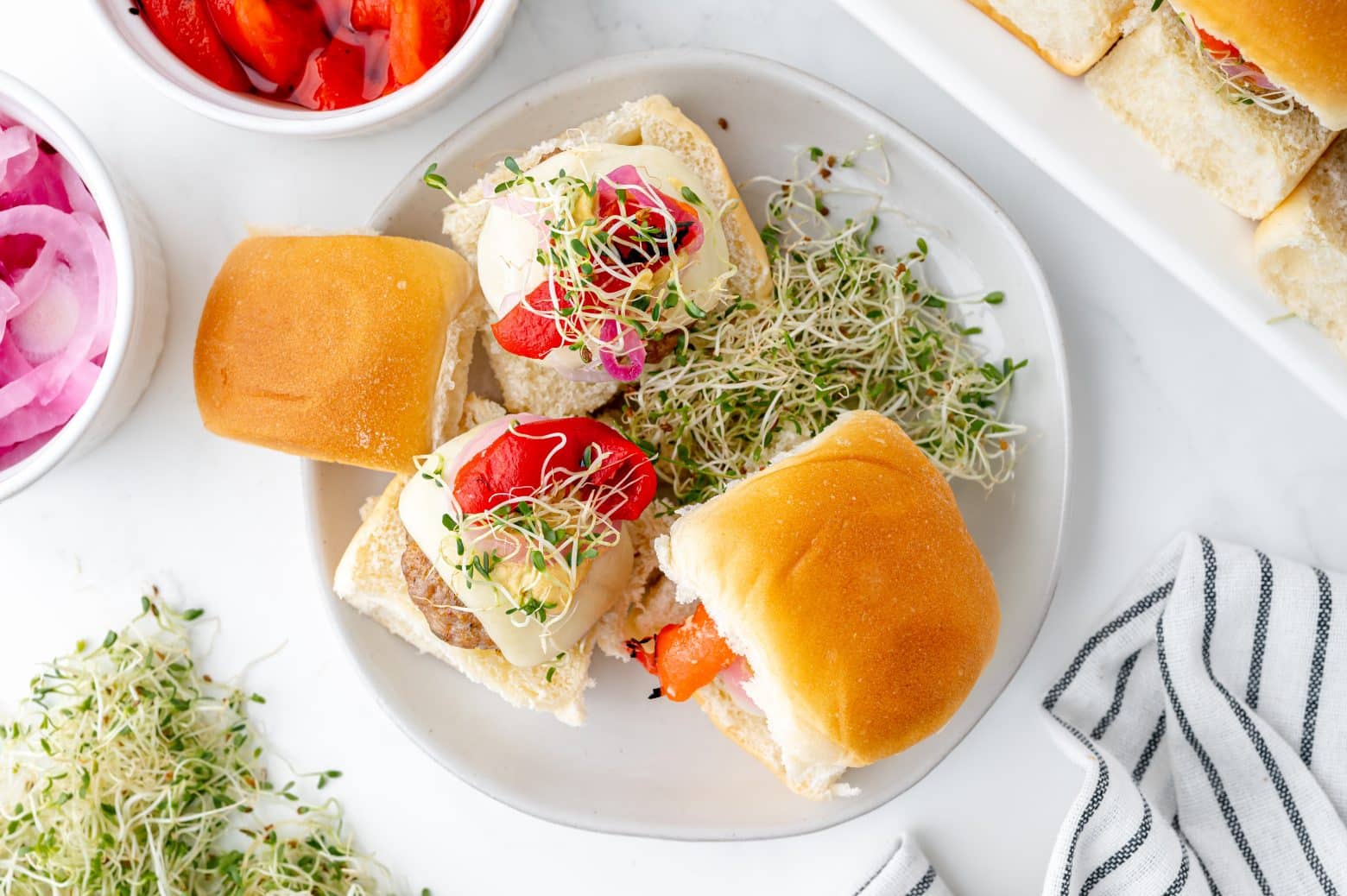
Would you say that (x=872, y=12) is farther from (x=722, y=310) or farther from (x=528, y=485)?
(x=528, y=485)

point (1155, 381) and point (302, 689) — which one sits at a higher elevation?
point (1155, 381)

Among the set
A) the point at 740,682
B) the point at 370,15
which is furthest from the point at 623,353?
the point at 370,15

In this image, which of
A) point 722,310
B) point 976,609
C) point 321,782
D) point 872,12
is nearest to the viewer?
point 872,12

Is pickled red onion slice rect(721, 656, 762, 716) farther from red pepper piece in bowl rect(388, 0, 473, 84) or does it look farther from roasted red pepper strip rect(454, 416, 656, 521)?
red pepper piece in bowl rect(388, 0, 473, 84)

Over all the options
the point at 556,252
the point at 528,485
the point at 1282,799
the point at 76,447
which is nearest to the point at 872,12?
the point at 556,252

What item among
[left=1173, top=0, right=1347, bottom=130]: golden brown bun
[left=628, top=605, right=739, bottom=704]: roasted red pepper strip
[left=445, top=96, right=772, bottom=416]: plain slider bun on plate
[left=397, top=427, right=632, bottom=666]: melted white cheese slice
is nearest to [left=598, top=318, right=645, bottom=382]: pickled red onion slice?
[left=445, top=96, right=772, bottom=416]: plain slider bun on plate

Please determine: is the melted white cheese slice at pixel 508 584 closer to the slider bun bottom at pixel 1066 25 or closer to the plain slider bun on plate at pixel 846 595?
the plain slider bun on plate at pixel 846 595
